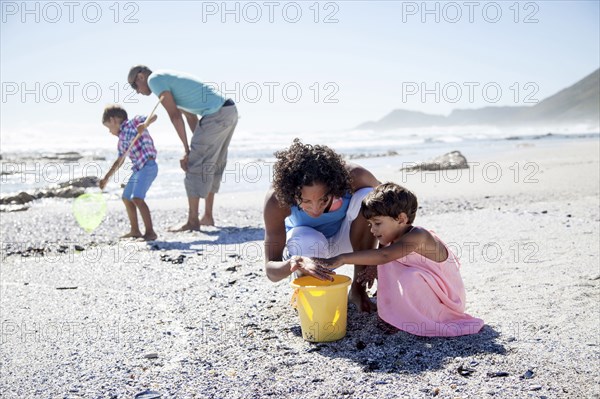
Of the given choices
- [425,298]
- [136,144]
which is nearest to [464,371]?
[425,298]

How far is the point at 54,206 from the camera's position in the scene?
8.41m

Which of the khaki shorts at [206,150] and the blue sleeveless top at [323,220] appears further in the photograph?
the khaki shorts at [206,150]

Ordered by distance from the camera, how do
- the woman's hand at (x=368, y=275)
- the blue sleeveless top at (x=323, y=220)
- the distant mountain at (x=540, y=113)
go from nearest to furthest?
the woman's hand at (x=368, y=275)
the blue sleeveless top at (x=323, y=220)
the distant mountain at (x=540, y=113)

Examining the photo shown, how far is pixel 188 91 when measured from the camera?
5.94 m

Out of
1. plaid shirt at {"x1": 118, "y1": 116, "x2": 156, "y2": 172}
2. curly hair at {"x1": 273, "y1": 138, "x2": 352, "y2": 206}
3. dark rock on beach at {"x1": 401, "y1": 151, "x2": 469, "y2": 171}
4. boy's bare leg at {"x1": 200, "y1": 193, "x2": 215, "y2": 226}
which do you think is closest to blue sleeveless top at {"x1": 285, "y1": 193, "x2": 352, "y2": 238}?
curly hair at {"x1": 273, "y1": 138, "x2": 352, "y2": 206}

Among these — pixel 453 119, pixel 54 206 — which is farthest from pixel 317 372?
pixel 453 119

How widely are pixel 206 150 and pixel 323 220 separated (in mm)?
3019

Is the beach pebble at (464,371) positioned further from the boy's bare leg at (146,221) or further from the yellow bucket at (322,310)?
the boy's bare leg at (146,221)

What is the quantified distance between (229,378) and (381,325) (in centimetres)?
88

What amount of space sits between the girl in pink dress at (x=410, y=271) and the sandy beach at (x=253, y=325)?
0.28ft

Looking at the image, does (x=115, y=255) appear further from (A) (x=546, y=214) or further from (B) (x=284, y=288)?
(A) (x=546, y=214)

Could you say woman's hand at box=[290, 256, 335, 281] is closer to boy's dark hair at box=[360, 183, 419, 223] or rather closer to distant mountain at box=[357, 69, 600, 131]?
boy's dark hair at box=[360, 183, 419, 223]

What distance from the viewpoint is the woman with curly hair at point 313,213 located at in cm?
290

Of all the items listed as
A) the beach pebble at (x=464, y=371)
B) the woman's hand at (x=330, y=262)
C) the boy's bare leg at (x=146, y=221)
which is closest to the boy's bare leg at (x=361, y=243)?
the woman's hand at (x=330, y=262)
